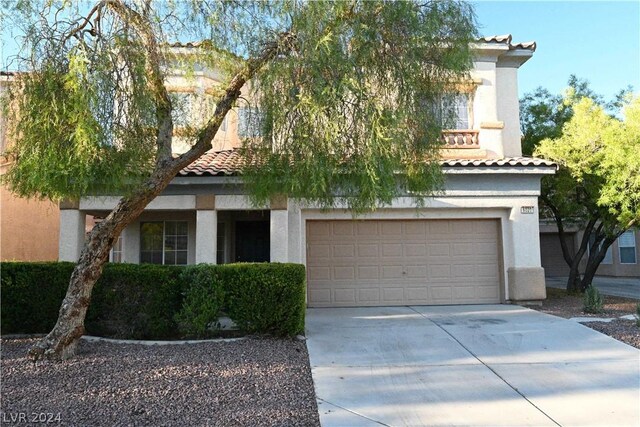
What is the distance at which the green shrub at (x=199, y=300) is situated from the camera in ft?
26.0

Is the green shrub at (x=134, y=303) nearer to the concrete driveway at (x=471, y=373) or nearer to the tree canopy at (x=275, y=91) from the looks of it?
the tree canopy at (x=275, y=91)

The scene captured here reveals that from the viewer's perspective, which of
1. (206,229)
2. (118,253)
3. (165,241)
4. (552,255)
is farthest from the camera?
(552,255)

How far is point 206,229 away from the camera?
37.9 ft

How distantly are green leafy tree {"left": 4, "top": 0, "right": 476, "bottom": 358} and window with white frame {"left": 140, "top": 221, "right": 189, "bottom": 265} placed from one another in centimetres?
632

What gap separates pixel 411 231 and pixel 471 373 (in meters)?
6.39

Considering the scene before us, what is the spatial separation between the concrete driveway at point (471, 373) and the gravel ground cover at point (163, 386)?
0.43 m

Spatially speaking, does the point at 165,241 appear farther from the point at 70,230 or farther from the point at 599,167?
the point at 599,167

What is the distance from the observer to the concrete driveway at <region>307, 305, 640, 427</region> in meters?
5.09

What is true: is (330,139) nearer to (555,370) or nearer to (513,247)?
(555,370)

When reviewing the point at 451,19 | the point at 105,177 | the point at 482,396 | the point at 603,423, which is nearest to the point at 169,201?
the point at 105,177

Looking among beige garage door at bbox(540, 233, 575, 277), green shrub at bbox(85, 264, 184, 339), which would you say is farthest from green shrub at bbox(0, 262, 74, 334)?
beige garage door at bbox(540, 233, 575, 277)

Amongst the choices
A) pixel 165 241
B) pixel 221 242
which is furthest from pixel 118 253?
pixel 221 242

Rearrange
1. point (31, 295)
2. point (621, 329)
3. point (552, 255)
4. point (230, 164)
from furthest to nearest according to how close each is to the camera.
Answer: point (552, 255) → point (230, 164) → point (621, 329) → point (31, 295)

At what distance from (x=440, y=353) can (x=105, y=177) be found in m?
5.40
